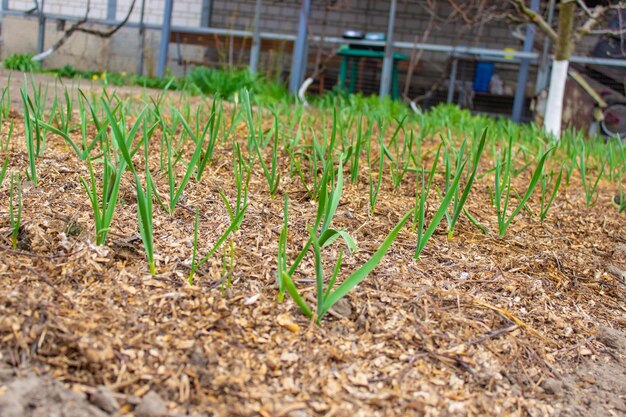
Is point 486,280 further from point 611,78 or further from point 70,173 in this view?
point 611,78

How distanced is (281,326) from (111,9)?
11.7 m

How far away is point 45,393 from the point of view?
1190 millimetres

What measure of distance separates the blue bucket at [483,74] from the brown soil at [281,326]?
802cm

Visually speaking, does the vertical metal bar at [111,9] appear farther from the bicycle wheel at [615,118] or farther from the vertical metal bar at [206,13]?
the bicycle wheel at [615,118]

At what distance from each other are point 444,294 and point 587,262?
2.52 feet

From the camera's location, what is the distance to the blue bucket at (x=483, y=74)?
9789mm

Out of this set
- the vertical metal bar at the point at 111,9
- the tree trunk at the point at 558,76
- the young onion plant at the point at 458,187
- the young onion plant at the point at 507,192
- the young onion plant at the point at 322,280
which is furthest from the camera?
the vertical metal bar at the point at 111,9

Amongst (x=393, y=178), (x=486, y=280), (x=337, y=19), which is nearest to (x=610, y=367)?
(x=486, y=280)

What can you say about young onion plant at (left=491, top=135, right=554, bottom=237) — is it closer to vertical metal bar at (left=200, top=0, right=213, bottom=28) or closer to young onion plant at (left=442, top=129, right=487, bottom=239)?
young onion plant at (left=442, top=129, right=487, bottom=239)

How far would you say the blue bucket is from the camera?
32.1ft

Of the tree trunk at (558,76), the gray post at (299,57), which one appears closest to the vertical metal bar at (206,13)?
the gray post at (299,57)

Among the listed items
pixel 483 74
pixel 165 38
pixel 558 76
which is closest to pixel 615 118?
pixel 483 74

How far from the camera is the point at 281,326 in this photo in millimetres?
1490

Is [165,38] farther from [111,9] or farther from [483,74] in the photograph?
[483,74]
